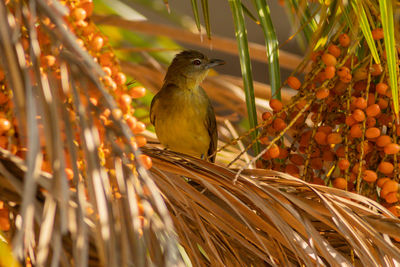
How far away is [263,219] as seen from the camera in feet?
3.28

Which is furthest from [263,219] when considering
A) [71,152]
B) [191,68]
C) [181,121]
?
[191,68]

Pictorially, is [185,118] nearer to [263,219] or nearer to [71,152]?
[263,219]

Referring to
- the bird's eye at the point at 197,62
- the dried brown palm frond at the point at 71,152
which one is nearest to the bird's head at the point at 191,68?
the bird's eye at the point at 197,62

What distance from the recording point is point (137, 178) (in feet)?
2.25

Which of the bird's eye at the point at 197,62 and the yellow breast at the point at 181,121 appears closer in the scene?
the yellow breast at the point at 181,121

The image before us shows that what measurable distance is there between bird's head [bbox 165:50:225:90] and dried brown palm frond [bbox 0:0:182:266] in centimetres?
169

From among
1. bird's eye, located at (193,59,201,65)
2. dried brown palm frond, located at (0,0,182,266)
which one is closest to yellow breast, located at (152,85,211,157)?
bird's eye, located at (193,59,201,65)

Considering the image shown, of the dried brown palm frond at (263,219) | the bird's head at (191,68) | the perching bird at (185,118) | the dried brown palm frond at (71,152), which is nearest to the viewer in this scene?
the dried brown palm frond at (71,152)

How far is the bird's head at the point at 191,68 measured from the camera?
2.38 meters

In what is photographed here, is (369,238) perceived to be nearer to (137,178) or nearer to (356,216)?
(356,216)

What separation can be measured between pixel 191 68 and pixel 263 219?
4.77ft

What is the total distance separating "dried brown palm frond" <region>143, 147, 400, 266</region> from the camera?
93 centimetres

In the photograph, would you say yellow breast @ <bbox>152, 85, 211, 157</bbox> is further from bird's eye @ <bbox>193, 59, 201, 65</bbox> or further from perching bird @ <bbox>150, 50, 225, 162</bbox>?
bird's eye @ <bbox>193, 59, 201, 65</bbox>

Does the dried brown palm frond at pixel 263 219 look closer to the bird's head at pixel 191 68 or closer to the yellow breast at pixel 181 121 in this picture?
the yellow breast at pixel 181 121
